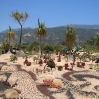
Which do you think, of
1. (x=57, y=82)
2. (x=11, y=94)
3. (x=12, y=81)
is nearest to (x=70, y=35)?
(x=57, y=82)

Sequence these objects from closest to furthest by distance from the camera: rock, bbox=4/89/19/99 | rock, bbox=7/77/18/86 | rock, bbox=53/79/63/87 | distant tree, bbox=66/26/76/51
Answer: rock, bbox=4/89/19/99
rock, bbox=7/77/18/86
rock, bbox=53/79/63/87
distant tree, bbox=66/26/76/51

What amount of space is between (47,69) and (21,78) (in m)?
7.03

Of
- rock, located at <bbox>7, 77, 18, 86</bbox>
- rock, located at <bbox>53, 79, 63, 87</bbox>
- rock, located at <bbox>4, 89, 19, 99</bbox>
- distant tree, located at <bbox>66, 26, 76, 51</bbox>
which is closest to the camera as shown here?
rock, located at <bbox>4, 89, 19, 99</bbox>

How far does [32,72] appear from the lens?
122 feet

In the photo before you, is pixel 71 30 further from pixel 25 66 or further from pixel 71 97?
pixel 71 97

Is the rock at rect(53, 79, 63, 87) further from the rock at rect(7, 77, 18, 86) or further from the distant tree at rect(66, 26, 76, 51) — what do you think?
the distant tree at rect(66, 26, 76, 51)

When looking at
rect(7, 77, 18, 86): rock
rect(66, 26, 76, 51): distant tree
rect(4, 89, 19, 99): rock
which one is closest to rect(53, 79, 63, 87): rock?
rect(7, 77, 18, 86): rock

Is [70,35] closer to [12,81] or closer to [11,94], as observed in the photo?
[12,81]

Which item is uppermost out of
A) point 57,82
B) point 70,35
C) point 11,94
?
point 70,35

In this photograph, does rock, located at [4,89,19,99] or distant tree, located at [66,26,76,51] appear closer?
rock, located at [4,89,19,99]

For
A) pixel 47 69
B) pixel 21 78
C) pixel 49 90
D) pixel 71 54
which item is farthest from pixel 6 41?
pixel 49 90

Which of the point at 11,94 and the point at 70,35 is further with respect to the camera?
the point at 70,35

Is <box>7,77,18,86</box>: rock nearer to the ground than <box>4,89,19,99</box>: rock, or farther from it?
farther from it

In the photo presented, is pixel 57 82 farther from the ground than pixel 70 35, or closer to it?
closer to it
